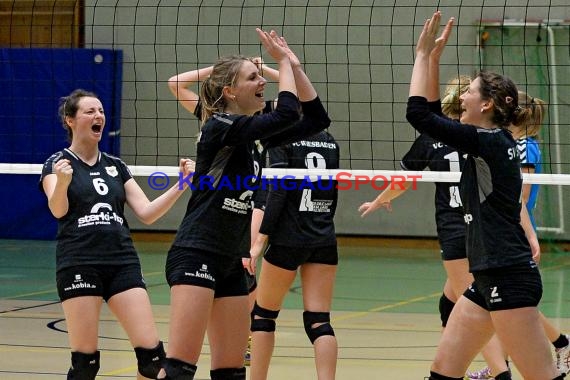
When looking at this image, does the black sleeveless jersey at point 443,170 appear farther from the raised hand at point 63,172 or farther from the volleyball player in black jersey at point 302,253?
the raised hand at point 63,172

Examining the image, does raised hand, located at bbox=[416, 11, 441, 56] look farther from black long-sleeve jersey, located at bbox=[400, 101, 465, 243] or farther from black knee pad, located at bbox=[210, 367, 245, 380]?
black long-sleeve jersey, located at bbox=[400, 101, 465, 243]

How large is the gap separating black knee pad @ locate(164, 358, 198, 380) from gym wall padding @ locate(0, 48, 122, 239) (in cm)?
1018

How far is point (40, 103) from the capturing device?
15.1 metres

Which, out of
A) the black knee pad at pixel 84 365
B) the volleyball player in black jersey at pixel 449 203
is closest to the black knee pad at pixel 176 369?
the black knee pad at pixel 84 365

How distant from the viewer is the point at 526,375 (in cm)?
434

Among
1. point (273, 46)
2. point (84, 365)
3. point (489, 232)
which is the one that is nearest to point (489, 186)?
point (489, 232)

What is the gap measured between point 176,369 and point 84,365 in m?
0.81

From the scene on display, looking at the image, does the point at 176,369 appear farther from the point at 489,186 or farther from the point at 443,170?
the point at 443,170

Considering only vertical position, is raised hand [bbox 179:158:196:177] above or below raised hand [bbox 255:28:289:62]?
below

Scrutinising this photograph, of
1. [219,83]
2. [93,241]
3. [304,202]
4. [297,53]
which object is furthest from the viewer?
[297,53]

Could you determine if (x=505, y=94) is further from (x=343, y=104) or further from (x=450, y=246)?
(x=343, y=104)

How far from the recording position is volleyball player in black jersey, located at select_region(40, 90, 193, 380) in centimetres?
506

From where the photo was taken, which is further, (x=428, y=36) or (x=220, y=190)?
(x=220, y=190)

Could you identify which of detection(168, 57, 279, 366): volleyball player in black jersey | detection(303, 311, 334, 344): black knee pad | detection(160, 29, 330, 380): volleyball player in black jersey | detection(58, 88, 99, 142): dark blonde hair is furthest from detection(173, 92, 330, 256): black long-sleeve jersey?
detection(168, 57, 279, 366): volleyball player in black jersey
